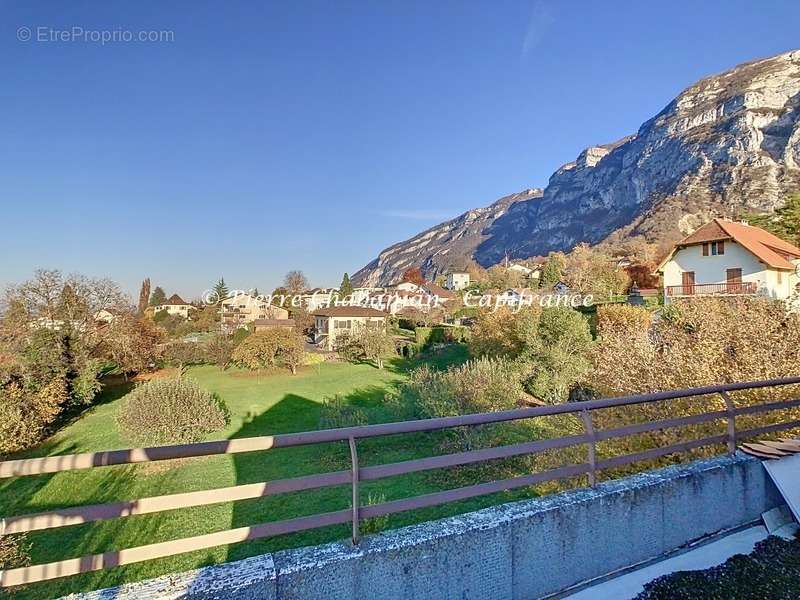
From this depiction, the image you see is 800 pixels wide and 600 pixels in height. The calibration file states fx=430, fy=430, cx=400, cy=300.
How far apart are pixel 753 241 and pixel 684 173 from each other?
224 ft

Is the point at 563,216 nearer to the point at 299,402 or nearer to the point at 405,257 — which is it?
the point at 405,257

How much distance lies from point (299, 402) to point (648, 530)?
51.7 feet

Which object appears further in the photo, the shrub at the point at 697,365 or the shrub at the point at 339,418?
the shrub at the point at 339,418

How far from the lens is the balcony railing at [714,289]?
66.8 ft

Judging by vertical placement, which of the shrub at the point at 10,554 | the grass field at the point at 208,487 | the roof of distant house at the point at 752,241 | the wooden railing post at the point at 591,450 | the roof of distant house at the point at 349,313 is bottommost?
the grass field at the point at 208,487

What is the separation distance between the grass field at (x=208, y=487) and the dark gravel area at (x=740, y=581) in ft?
14.4

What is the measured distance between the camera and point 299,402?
679 inches

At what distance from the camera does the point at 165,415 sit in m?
10.7

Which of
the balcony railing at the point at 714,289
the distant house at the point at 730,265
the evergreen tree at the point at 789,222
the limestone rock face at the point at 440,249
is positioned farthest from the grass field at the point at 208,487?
the limestone rock face at the point at 440,249

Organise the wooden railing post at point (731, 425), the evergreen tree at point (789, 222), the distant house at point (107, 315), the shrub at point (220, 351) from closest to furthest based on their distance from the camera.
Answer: the wooden railing post at point (731, 425), the distant house at point (107, 315), the shrub at point (220, 351), the evergreen tree at point (789, 222)

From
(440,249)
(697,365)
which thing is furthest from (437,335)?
(440,249)

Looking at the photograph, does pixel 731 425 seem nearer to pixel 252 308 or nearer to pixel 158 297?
pixel 252 308

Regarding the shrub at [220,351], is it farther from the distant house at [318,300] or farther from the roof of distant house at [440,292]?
the roof of distant house at [440,292]

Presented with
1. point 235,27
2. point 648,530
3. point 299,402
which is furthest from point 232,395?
point 648,530
